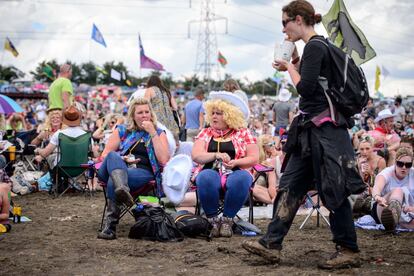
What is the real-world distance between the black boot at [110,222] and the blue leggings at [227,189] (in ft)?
2.77

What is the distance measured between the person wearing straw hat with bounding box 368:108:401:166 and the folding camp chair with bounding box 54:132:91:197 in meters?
4.53

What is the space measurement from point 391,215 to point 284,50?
2.41 meters

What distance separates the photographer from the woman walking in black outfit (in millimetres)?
4078

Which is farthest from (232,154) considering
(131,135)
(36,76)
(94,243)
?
(36,76)

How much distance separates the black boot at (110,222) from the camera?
18.6 feet

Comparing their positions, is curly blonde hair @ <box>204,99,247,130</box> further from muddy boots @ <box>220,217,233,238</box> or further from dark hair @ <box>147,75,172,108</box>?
dark hair @ <box>147,75,172,108</box>

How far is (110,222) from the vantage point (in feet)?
18.8

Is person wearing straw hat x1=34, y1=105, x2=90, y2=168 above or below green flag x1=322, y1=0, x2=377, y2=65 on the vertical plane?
below

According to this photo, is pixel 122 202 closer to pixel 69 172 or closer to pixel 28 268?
pixel 28 268

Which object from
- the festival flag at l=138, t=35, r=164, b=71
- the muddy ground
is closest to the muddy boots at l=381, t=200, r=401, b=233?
the muddy ground

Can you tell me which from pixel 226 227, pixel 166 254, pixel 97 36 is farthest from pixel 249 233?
pixel 97 36

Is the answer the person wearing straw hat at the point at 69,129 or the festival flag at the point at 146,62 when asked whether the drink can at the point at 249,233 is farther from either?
the festival flag at the point at 146,62

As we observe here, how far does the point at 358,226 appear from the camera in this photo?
254 inches

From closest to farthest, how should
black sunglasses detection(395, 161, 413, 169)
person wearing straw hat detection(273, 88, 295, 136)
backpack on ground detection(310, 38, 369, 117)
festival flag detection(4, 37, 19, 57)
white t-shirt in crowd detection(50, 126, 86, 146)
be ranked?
backpack on ground detection(310, 38, 369, 117) → black sunglasses detection(395, 161, 413, 169) → white t-shirt in crowd detection(50, 126, 86, 146) → person wearing straw hat detection(273, 88, 295, 136) → festival flag detection(4, 37, 19, 57)
